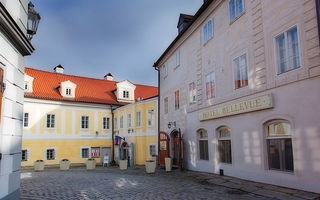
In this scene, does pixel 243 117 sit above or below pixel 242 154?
above

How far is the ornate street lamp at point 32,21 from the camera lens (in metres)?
7.27

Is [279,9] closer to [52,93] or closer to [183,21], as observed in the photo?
[183,21]

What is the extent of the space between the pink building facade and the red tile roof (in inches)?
643

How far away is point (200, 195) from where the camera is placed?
9.63 m

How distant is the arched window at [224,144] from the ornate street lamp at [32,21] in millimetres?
9572

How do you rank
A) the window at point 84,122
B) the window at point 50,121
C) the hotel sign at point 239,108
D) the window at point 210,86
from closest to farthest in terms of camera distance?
the hotel sign at point 239,108, the window at point 210,86, the window at point 50,121, the window at point 84,122

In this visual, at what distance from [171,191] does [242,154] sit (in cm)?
366

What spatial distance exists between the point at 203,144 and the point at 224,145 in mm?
2250

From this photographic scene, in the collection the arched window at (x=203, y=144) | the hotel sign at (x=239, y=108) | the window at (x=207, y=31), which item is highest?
the window at (x=207, y=31)

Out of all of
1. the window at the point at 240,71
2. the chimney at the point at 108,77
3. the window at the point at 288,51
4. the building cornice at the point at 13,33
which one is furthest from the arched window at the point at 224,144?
the chimney at the point at 108,77

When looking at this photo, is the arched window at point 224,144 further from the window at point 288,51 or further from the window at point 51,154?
the window at point 51,154

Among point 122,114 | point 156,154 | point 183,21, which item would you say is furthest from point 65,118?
point 183,21

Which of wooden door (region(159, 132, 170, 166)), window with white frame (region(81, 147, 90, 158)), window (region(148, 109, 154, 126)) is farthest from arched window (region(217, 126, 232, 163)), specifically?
window with white frame (region(81, 147, 90, 158))

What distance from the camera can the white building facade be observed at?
5.70 metres
